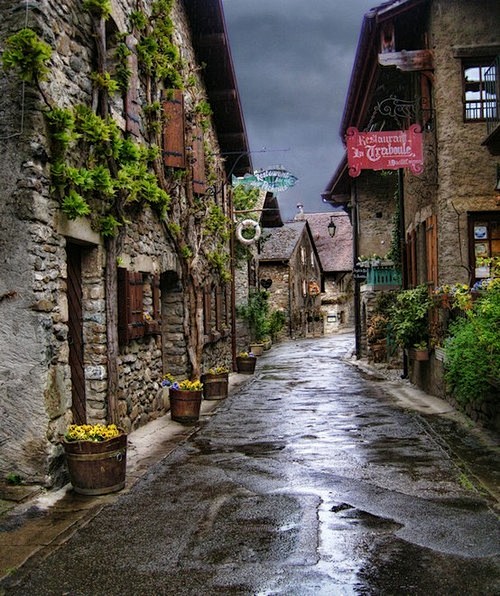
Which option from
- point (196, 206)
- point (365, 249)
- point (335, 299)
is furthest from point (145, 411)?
point (335, 299)

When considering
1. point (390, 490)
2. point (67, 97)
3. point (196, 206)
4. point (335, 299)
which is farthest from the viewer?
point (335, 299)

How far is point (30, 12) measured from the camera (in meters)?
5.84

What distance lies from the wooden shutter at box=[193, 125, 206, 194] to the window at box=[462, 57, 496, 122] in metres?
4.52

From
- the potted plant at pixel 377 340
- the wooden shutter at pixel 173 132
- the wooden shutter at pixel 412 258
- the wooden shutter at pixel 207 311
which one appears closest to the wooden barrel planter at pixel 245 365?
the potted plant at pixel 377 340

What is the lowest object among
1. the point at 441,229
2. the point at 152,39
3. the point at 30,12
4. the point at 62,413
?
the point at 62,413

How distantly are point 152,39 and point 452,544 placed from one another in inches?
309

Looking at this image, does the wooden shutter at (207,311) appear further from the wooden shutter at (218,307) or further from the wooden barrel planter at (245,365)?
the wooden barrel planter at (245,365)

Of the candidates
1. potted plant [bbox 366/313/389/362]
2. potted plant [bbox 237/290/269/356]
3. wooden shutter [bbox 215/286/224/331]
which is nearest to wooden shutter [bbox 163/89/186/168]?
wooden shutter [bbox 215/286/224/331]

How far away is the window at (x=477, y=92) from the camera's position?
36.1ft

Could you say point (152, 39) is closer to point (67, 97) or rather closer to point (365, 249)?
point (67, 97)

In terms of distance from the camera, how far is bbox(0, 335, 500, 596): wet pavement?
383 cm

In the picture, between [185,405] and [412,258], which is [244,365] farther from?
[185,405]

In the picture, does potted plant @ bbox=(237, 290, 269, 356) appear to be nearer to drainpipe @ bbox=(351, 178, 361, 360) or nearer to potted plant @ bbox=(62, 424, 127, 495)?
drainpipe @ bbox=(351, 178, 361, 360)

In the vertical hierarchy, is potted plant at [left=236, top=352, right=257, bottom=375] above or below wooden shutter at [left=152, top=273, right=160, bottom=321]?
below
